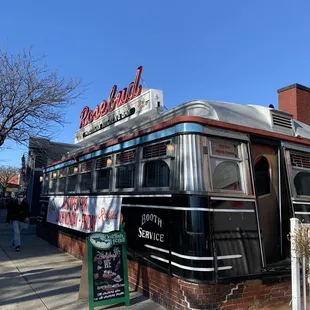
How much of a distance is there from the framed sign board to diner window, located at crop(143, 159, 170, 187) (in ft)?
3.43

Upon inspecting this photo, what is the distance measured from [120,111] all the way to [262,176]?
12.9ft

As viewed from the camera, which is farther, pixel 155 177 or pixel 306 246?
pixel 155 177

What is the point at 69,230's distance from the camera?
9641 mm

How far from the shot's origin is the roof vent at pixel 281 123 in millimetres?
6328

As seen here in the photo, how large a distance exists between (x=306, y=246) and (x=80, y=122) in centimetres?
880

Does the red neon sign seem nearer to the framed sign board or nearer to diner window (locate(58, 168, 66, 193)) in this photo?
diner window (locate(58, 168, 66, 193))

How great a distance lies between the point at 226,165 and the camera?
5359mm

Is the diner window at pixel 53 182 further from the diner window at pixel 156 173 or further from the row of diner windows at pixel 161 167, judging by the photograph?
the diner window at pixel 156 173

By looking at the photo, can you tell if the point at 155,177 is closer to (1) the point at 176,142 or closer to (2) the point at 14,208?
(1) the point at 176,142

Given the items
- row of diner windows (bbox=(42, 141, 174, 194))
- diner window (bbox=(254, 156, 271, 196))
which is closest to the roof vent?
diner window (bbox=(254, 156, 271, 196))

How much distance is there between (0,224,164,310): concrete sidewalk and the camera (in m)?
5.44

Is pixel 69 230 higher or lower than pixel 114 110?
lower

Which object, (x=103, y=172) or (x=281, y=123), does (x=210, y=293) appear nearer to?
(x=281, y=123)

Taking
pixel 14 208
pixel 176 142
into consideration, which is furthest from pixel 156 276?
pixel 14 208
